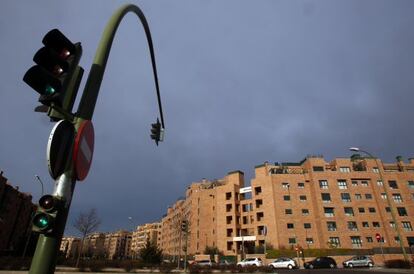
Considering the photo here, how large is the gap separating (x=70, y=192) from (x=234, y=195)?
249 ft

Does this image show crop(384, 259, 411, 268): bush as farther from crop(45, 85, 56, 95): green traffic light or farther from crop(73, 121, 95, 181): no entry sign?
crop(45, 85, 56, 95): green traffic light

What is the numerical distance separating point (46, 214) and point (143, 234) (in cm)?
17439

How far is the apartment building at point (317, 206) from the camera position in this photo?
205 feet

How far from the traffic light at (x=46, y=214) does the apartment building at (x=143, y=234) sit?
146 meters

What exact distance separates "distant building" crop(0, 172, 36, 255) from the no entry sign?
52.9 meters

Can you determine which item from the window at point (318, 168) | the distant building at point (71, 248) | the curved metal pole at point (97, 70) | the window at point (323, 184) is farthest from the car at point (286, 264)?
the curved metal pole at point (97, 70)

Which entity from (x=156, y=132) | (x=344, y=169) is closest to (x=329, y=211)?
(x=344, y=169)

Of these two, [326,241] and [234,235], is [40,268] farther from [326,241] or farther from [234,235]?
[234,235]

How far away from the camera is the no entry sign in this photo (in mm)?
3057

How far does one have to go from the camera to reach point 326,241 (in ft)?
201

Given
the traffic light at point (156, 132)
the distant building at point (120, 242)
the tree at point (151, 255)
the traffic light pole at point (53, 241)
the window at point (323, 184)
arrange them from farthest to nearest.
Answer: the distant building at point (120, 242) → the window at point (323, 184) → the tree at point (151, 255) → the traffic light at point (156, 132) → the traffic light pole at point (53, 241)

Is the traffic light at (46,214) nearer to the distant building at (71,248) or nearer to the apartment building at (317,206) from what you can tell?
the distant building at (71,248)

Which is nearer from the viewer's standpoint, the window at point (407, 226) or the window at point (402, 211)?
the window at point (407, 226)

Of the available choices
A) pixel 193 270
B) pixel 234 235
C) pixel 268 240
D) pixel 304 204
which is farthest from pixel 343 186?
pixel 193 270
